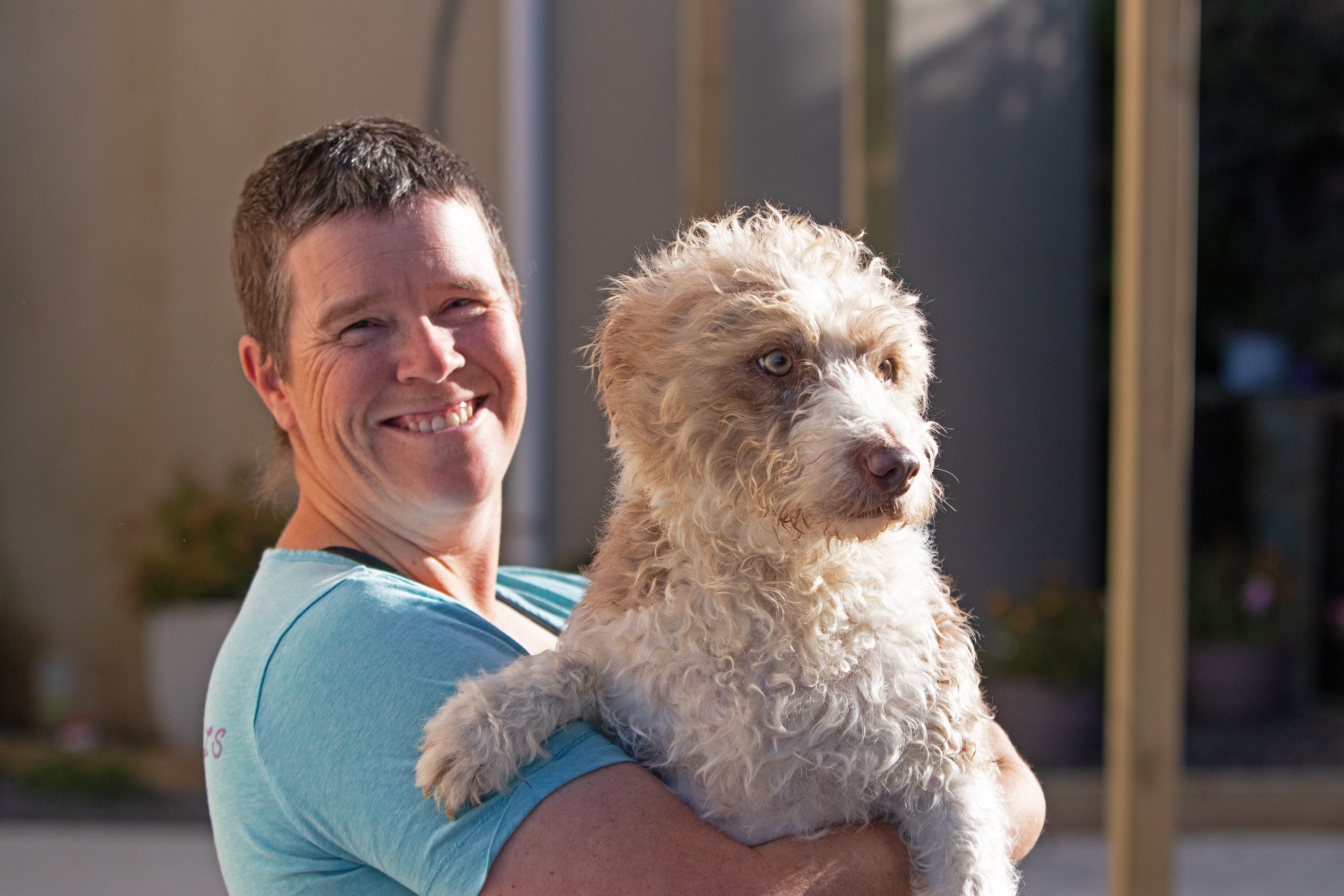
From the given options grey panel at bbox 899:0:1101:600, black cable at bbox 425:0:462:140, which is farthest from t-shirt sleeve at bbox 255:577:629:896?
grey panel at bbox 899:0:1101:600

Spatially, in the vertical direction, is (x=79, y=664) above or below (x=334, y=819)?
below

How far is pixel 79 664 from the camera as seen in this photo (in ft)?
20.7

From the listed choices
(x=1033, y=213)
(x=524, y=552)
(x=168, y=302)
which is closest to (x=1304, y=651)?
(x=1033, y=213)

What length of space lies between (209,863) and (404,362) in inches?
164

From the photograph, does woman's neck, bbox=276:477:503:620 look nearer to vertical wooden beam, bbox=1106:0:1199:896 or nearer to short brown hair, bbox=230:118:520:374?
short brown hair, bbox=230:118:520:374

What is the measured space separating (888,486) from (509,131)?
498cm

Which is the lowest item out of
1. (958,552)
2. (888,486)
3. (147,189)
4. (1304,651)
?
(1304,651)

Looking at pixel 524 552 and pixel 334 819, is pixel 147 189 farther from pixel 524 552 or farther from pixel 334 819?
pixel 334 819

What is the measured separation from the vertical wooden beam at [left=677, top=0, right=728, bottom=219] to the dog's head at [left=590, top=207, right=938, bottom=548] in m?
2.59

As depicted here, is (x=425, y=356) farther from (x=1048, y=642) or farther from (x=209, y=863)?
(x=1048, y=642)

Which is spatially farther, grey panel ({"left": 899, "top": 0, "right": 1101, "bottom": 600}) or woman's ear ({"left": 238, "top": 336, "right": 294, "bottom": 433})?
grey panel ({"left": 899, "top": 0, "right": 1101, "bottom": 600})

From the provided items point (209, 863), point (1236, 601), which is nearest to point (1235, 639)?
point (1236, 601)

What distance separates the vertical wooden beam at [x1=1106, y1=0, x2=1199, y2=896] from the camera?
11.6ft

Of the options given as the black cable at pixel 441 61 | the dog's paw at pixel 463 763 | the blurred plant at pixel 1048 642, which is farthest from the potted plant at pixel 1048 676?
the dog's paw at pixel 463 763
